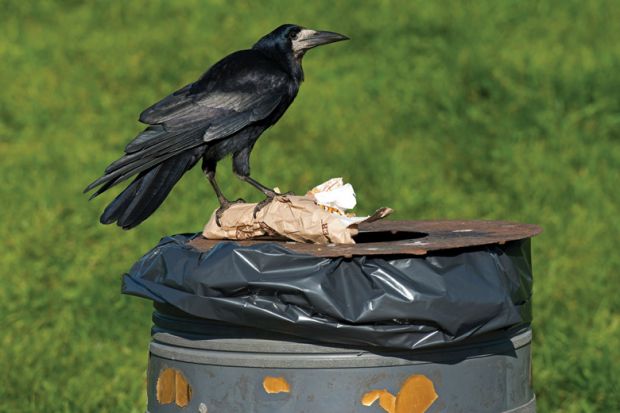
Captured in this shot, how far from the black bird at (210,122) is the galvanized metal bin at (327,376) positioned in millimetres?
646

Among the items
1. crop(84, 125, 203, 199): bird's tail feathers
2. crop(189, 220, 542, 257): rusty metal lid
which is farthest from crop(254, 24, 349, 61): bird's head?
crop(189, 220, 542, 257): rusty metal lid

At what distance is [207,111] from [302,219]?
68 cm

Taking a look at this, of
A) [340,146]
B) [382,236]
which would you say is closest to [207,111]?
[382,236]

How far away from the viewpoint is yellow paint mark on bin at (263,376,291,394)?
3109 millimetres

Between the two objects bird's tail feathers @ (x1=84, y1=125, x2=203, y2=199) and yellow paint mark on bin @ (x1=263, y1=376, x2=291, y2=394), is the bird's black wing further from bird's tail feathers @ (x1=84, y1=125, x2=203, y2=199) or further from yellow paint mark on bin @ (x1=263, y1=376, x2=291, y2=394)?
yellow paint mark on bin @ (x1=263, y1=376, x2=291, y2=394)

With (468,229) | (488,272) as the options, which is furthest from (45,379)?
(488,272)

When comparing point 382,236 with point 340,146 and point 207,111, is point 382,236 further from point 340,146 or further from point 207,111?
point 340,146

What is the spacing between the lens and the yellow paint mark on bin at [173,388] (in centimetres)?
330

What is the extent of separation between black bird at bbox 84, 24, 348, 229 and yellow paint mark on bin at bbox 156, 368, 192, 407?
1.86ft

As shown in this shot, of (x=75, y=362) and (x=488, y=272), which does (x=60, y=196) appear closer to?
(x=75, y=362)

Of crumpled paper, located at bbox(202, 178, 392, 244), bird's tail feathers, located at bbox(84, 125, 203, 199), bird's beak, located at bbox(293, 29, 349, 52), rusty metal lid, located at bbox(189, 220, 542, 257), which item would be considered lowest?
rusty metal lid, located at bbox(189, 220, 542, 257)

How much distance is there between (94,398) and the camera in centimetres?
554

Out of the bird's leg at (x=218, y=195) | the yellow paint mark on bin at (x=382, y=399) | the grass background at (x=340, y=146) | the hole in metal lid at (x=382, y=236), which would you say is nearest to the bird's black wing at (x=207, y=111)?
the bird's leg at (x=218, y=195)

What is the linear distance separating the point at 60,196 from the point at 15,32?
3759 millimetres
